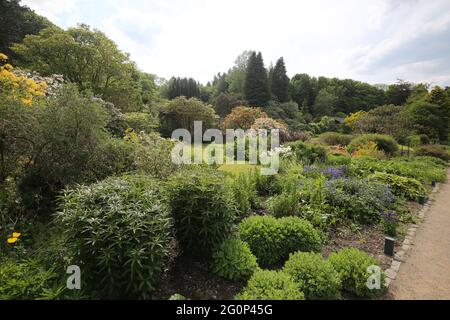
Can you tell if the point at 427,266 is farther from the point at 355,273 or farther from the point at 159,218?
the point at 159,218

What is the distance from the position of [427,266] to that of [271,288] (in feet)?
10.4

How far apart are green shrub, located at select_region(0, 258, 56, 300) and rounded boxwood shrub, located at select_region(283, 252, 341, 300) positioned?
2796 mm

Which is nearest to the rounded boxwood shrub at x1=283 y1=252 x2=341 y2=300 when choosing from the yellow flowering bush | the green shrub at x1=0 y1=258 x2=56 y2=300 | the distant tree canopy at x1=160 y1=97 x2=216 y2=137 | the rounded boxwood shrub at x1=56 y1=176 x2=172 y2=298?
the rounded boxwood shrub at x1=56 y1=176 x2=172 y2=298

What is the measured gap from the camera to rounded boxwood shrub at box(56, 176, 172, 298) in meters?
2.44

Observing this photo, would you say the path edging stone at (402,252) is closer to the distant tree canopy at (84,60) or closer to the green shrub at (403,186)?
the green shrub at (403,186)

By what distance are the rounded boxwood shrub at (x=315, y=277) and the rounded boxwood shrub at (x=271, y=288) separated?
15 cm

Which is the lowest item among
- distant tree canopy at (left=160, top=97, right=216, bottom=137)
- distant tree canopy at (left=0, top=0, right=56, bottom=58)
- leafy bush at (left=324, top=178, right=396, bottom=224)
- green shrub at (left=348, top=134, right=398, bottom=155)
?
leafy bush at (left=324, top=178, right=396, bottom=224)

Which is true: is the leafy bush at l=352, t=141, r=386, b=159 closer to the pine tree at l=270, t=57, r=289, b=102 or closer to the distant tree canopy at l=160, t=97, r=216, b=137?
the distant tree canopy at l=160, t=97, r=216, b=137

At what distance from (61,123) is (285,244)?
4550 mm

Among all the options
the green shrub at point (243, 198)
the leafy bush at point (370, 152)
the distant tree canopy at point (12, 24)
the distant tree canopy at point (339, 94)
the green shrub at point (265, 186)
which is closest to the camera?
the green shrub at point (243, 198)

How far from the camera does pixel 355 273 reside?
3223mm

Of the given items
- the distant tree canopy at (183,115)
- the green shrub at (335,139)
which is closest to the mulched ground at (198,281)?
the green shrub at (335,139)

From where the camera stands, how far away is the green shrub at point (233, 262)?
3130 millimetres
